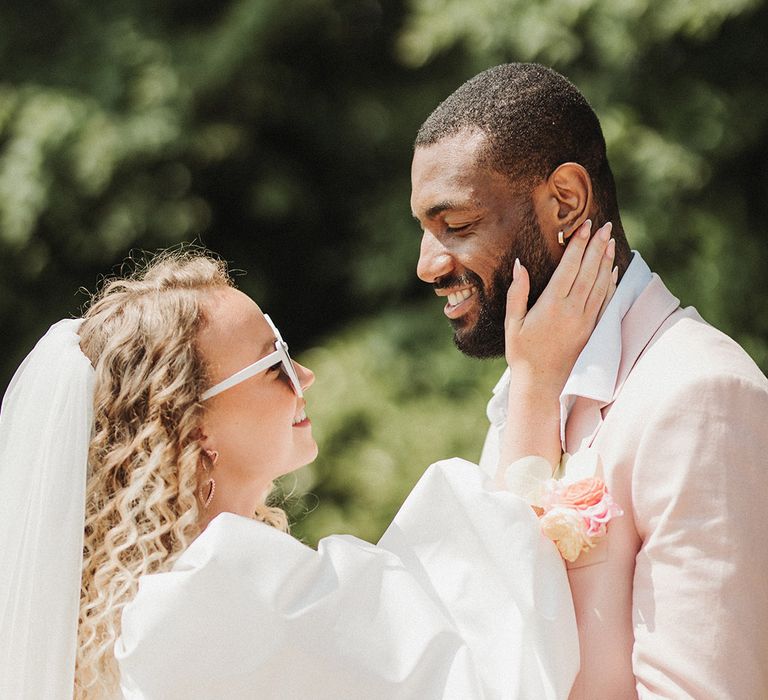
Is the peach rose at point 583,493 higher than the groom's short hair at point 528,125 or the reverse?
the reverse

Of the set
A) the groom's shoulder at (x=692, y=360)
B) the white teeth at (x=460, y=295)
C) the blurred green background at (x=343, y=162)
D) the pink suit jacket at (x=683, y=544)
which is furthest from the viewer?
the blurred green background at (x=343, y=162)

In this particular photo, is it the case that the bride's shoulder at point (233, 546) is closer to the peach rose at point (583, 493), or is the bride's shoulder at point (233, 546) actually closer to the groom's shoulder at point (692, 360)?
the peach rose at point (583, 493)

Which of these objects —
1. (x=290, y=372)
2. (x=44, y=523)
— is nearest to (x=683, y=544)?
(x=290, y=372)

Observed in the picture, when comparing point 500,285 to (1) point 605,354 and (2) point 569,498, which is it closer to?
(1) point 605,354

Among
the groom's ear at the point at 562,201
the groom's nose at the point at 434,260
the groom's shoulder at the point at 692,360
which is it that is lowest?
the groom's shoulder at the point at 692,360

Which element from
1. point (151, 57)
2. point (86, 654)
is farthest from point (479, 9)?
point (86, 654)

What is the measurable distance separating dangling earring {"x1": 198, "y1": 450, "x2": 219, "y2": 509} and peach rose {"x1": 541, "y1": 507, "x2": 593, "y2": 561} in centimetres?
90

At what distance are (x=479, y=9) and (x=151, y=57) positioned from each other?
2.11 m

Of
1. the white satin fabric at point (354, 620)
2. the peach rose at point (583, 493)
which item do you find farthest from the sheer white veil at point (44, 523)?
the peach rose at point (583, 493)

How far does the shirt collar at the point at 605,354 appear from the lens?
8.68 feet

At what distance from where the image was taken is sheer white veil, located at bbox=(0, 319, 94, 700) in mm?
2615

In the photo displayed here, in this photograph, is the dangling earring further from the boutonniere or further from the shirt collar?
the shirt collar

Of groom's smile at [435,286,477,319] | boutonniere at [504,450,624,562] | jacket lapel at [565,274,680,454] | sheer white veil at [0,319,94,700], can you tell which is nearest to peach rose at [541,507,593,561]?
boutonniere at [504,450,624,562]

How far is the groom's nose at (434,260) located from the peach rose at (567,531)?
75cm
